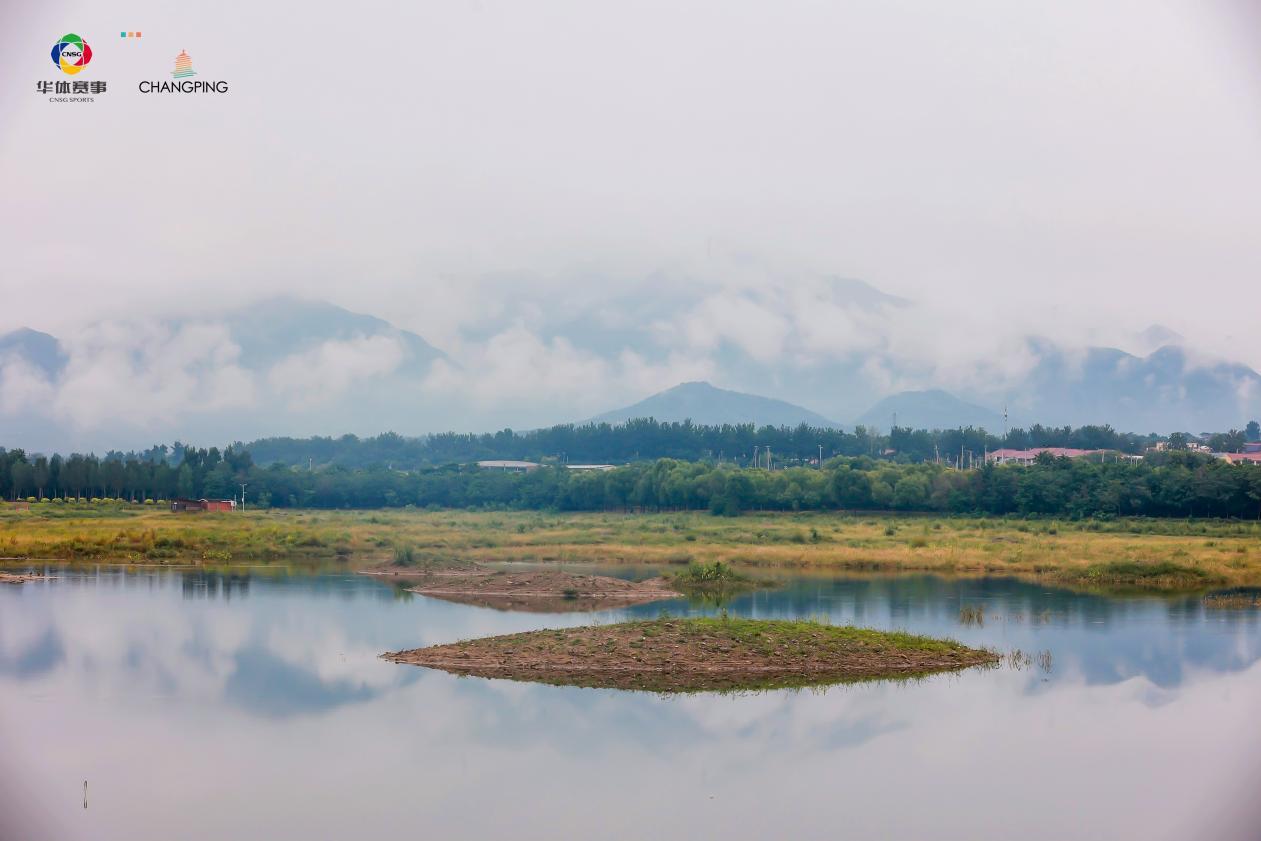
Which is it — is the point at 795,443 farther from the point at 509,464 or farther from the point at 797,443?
the point at 509,464

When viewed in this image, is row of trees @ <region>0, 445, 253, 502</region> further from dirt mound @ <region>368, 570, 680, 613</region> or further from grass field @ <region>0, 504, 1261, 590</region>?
dirt mound @ <region>368, 570, 680, 613</region>

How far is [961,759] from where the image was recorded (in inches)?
880

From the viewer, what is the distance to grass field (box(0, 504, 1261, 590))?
5472 cm

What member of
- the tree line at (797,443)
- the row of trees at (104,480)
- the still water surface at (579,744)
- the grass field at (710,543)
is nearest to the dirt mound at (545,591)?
the still water surface at (579,744)

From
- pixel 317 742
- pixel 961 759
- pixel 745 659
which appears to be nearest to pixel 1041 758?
pixel 961 759

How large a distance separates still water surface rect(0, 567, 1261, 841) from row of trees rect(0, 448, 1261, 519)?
1708 inches

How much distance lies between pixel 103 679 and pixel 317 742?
8.38 meters

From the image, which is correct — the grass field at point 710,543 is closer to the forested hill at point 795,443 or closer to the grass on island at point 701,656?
the grass on island at point 701,656

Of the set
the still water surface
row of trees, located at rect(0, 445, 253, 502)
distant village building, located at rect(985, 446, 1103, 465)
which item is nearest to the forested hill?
distant village building, located at rect(985, 446, 1103, 465)

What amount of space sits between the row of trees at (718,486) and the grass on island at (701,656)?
2004 inches

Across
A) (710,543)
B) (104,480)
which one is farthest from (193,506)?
(710,543)

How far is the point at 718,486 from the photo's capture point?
98.2 metres

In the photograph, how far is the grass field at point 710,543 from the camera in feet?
180

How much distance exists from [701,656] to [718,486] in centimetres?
6926
